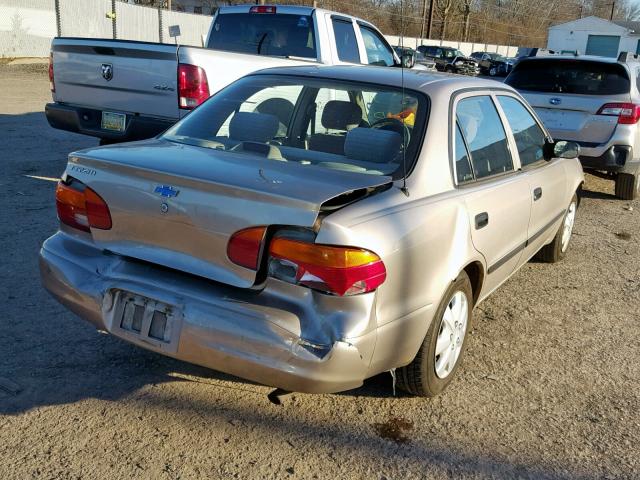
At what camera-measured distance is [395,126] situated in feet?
11.5

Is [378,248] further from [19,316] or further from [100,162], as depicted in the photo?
[19,316]

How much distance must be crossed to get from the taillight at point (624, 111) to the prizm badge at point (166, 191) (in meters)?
6.57

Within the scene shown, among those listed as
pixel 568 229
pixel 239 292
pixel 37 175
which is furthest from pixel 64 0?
pixel 239 292

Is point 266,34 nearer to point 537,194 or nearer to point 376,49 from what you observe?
point 376,49

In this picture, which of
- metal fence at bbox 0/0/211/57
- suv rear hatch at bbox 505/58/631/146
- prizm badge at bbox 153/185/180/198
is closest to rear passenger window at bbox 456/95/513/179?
prizm badge at bbox 153/185/180/198

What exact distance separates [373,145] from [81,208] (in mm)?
1476

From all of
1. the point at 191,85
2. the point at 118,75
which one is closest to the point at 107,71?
the point at 118,75

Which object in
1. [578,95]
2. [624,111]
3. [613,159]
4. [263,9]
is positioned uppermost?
[263,9]

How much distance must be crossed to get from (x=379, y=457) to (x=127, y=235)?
1.51m

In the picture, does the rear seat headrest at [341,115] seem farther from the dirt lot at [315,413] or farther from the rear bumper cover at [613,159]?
the rear bumper cover at [613,159]

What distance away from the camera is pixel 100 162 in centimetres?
306

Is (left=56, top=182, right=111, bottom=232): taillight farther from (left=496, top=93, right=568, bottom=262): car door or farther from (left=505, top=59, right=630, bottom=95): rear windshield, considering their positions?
(left=505, top=59, right=630, bottom=95): rear windshield

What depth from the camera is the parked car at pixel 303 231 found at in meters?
2.59

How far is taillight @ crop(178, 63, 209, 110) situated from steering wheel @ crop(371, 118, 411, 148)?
124 inches
